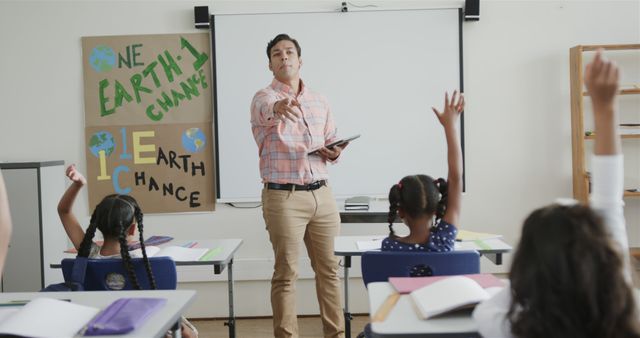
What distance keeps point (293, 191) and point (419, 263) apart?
3.48 feet

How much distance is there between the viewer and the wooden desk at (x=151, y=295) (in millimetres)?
1365

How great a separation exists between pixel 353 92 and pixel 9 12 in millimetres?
2317

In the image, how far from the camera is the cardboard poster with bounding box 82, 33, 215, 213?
4.07 meters

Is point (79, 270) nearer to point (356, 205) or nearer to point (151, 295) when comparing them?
point (151, 295)

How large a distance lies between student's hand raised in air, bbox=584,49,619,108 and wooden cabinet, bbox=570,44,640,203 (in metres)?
2.85

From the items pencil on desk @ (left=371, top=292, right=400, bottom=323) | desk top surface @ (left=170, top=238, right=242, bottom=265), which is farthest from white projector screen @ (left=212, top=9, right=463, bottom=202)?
pencil on desk @ (left=371, top=292, right=400, bottom=323)

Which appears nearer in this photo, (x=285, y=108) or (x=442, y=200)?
(x=442, y=200)

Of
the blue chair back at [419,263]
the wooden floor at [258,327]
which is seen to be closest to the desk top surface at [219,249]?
the blue chair back at [419,263]

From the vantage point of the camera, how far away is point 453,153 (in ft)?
6.69

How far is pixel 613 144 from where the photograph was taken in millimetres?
1198

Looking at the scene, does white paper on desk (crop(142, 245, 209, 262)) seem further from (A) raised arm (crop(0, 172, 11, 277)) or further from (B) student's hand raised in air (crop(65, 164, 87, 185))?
(A) raised arm (crop(0, 172, 11, 277))

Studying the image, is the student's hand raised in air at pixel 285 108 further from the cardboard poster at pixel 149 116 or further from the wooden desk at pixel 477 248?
the cardboard poster at pixel 149 116

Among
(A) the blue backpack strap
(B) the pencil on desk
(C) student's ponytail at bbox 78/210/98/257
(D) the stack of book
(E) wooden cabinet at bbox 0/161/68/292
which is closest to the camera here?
(B) the pencil on desk

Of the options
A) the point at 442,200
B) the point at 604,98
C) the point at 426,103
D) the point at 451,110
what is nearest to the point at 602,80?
the point at 604,98
